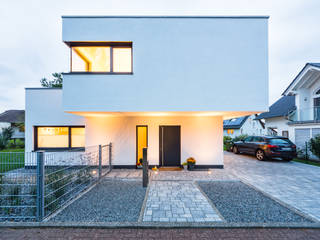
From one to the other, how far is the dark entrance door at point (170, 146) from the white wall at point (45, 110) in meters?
4.05

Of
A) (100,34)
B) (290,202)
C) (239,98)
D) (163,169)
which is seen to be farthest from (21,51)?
(290,202)

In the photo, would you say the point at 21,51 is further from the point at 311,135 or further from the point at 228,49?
the point at 311,135

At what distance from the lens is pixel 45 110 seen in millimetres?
7098

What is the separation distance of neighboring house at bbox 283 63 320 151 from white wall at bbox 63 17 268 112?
7753mm

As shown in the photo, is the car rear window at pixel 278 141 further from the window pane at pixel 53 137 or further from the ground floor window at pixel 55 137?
the window pane at pixel 53 137

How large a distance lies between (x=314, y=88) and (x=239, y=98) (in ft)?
34.7

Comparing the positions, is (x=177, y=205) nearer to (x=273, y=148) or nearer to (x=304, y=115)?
(x=273, y=148)

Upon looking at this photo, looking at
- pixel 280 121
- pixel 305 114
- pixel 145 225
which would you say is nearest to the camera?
pixel 145 225

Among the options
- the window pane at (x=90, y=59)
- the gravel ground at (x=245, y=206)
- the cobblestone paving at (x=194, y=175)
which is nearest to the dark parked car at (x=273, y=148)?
the cobblestone paving at (x=194, y=175)

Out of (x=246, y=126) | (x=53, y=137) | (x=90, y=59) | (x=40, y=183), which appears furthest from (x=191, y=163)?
(x=246, y=126)

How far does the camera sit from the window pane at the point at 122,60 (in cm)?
535

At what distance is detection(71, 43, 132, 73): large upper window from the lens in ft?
17.5

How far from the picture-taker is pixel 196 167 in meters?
6.97

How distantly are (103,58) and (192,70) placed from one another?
331cm
